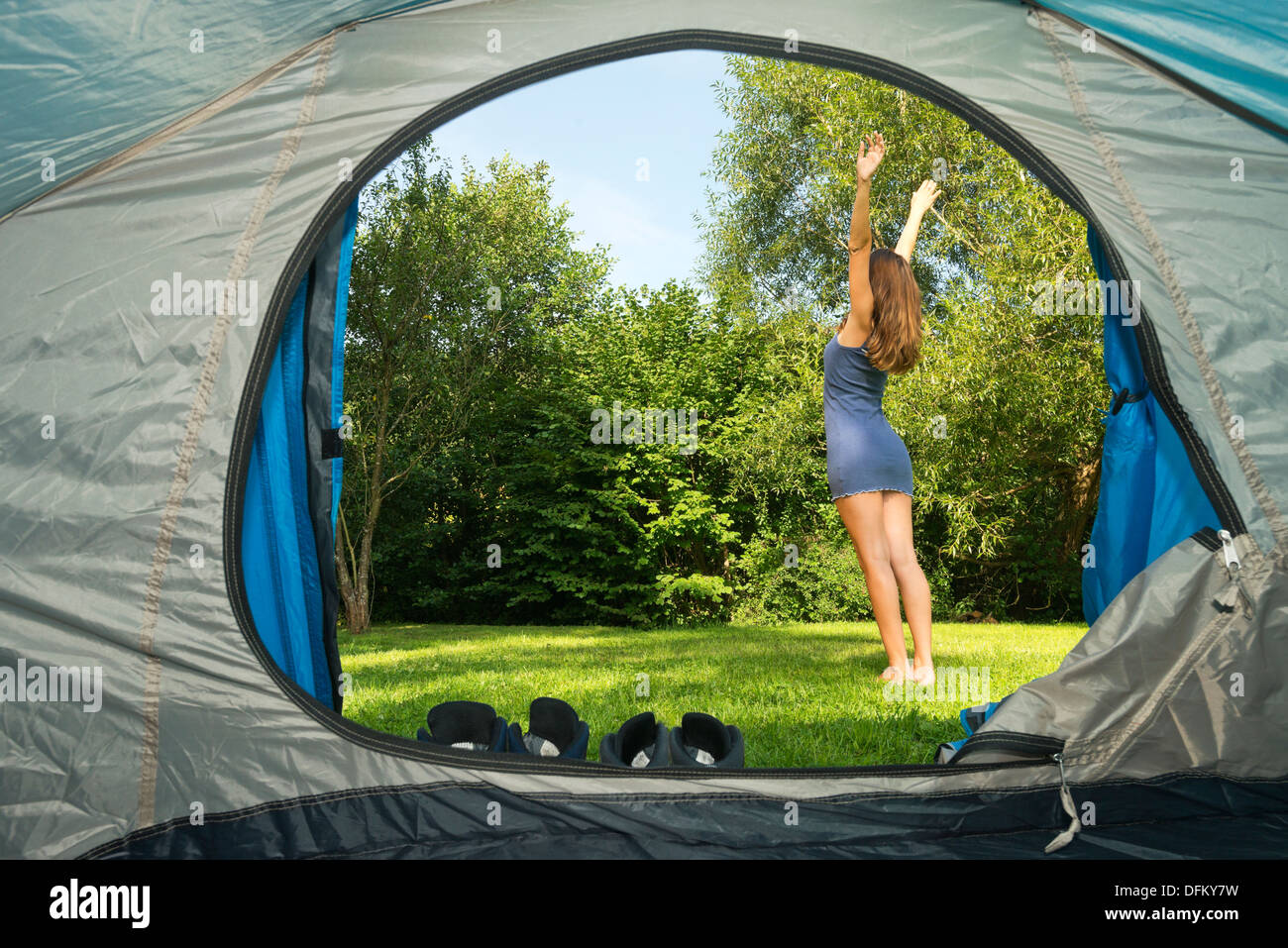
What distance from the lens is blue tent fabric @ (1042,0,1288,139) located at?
1722mm

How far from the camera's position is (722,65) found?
366 inches

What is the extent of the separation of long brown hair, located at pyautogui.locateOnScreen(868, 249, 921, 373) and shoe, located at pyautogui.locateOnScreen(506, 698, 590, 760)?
4.67ft

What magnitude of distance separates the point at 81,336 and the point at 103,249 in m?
0.17

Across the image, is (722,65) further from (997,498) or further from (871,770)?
(871,770)

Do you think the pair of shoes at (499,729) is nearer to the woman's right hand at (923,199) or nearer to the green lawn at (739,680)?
the green lawn at (739,680)

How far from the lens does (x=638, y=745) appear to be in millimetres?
1994

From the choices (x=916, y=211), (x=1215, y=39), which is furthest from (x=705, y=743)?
(x=1215, y=39)

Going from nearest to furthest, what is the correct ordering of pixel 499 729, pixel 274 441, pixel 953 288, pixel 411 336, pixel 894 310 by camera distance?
pixel 274 441 < pixel 499 729 < pixel 894 310 < pixel 953 288 < pixel 411 336

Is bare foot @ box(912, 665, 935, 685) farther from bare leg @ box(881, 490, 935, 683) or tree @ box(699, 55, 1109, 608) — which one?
tree @ box(699, 55, 1109, 608)

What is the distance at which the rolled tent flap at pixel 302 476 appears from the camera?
1901mm

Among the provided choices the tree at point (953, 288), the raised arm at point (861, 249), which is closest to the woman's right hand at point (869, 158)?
the raised arm at point (861, 249)

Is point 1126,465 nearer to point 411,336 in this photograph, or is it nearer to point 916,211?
point 916,211

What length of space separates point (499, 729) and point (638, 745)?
0.31 metres
